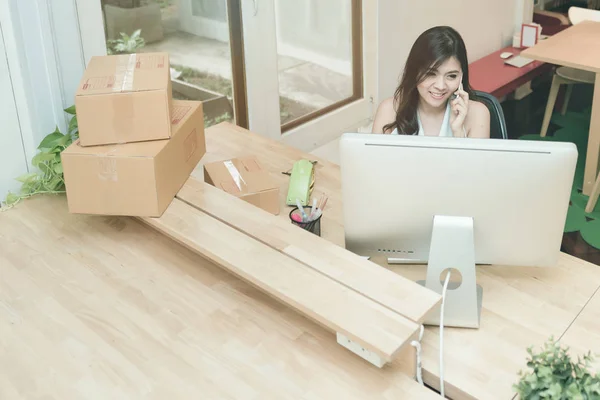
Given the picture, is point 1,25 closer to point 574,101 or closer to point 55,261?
point 55,261

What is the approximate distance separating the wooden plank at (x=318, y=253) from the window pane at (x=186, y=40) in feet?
3.41

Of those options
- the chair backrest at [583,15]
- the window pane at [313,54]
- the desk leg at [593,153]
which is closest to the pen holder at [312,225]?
the window pane at [313,54]

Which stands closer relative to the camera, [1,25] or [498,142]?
[498,142]

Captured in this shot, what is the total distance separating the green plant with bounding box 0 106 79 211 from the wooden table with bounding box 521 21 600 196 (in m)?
2.81

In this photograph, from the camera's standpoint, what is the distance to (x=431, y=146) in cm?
170

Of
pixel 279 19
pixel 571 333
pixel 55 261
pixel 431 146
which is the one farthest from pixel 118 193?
pixel 279 19

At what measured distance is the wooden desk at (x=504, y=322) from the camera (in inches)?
66.3

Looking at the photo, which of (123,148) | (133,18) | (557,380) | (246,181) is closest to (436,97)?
(246,181)

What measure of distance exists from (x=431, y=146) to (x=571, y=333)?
621 millimetres

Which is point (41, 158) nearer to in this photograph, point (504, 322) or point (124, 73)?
point (124, 73)

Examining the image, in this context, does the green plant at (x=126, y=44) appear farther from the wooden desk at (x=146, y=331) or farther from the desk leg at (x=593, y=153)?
the desk leg at (x=593, y=153)

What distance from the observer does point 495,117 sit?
255 cm

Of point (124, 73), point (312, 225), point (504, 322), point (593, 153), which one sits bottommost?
point (593, 153)

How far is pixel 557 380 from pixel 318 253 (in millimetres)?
803
